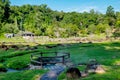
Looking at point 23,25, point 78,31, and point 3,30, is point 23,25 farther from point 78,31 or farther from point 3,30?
point 78,31

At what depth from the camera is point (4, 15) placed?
183m

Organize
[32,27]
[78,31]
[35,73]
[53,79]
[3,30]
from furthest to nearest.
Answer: [78,31] → [32,27] → [3,30] → [35,73] → [53,79]

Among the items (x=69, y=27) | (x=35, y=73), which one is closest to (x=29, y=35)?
(x=69, y=27)

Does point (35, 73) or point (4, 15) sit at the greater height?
point (4, 15)

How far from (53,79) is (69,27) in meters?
142

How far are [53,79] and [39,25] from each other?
14485 centimetres

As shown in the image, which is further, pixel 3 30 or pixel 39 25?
pixel 39 25

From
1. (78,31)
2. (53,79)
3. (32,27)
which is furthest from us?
(78,31)

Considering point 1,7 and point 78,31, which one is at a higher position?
point 1,7

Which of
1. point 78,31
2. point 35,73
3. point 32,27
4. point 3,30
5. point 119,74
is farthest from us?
point 78,31

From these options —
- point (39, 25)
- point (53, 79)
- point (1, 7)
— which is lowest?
point (53, 79)

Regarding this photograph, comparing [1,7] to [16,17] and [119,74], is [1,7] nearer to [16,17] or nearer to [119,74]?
[16,17]

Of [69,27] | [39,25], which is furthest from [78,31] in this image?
[39,25]

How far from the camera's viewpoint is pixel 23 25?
18300cm
